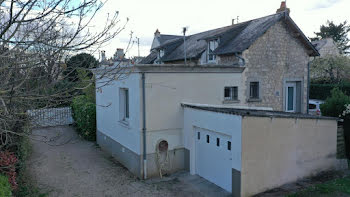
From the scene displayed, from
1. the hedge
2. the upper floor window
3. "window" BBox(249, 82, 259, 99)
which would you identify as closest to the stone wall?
"window" BBox(249, 82, 259, 99)

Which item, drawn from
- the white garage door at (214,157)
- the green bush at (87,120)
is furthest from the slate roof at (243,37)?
the green bush at (87,120)

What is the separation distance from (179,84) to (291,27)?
8431mm

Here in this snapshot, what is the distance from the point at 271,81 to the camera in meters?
15.2

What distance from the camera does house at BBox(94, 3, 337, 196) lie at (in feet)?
27.9

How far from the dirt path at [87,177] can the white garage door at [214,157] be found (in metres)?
0.82

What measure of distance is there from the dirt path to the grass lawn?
315 centimetres

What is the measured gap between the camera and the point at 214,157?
9656 mm

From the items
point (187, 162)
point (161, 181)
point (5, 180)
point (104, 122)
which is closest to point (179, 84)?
point (187, 162)

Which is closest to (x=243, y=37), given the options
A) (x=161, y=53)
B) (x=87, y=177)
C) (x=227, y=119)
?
(x=227, y=119)

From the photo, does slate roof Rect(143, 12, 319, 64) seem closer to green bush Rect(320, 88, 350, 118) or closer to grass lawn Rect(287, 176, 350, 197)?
green bush Rect(320, 88, 350, 118)

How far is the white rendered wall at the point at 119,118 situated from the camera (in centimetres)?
1061

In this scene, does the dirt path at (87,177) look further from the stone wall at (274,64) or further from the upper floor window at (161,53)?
the upper floor window at (161,53)

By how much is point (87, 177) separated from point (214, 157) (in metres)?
5.16

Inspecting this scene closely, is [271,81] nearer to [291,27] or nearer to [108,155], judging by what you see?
[291,27]
